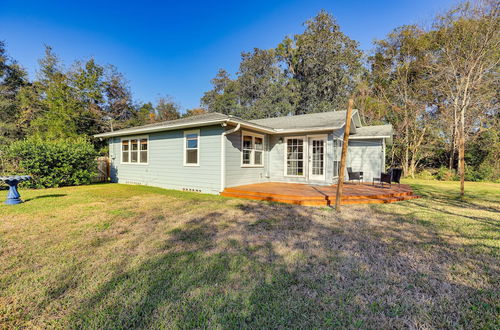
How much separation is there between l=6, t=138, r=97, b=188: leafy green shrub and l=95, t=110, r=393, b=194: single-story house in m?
1.66

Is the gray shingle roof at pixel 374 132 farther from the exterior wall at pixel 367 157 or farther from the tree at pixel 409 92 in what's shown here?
the tree at pixel 409 92

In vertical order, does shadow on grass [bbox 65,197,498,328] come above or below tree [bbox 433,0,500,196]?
below

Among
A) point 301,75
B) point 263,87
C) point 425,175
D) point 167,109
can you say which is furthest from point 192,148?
point 167,109

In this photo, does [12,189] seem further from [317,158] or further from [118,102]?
[118,102]

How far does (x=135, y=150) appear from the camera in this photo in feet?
35.6

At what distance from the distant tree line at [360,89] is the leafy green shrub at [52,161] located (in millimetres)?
3832

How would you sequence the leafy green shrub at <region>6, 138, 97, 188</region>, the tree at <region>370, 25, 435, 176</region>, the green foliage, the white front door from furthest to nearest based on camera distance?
the green foliage, the tree at <region>370, 25, 435, 176</region>, the white front door, the leafy green shrub at <region>6, 138, 97, 188</region>

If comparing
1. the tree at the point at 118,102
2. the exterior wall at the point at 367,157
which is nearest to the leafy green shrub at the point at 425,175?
the exterior wall at the point at 367,157

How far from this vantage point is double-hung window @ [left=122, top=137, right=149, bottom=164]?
10.5 m

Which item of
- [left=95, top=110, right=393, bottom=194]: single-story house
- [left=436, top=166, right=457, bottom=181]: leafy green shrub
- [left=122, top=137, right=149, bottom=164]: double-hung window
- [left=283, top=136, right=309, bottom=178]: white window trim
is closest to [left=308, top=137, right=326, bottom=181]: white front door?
[left=95, top=110, right=393, bottom=194]: single-story house

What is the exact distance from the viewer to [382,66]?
18.8 meters

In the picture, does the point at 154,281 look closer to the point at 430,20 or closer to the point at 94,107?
the point at 430,20

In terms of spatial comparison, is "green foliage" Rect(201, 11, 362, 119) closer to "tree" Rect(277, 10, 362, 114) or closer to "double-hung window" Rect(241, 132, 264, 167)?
"tree" Rect(277, 10, 362, 114)

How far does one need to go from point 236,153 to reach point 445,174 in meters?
15.4
